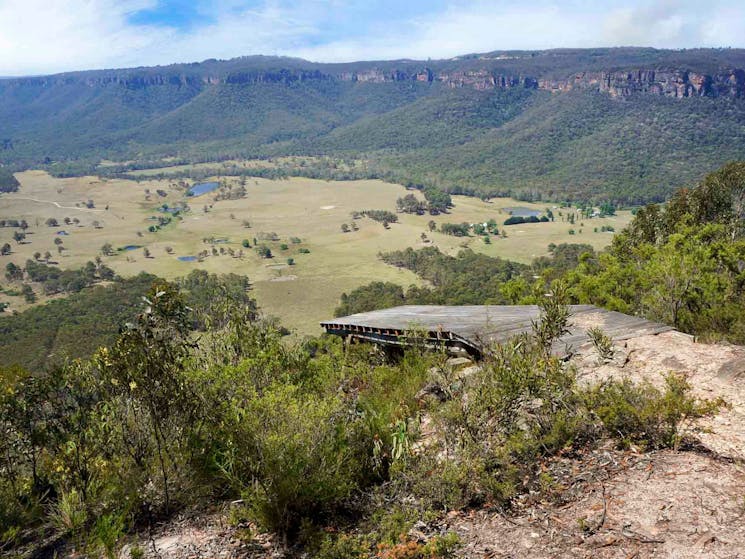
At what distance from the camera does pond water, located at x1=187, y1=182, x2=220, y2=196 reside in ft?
542

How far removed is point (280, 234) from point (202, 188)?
80.7 meters

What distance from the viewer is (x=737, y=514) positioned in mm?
6328

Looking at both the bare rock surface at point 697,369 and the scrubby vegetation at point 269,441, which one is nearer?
the scrubby vegetation at point 269,441

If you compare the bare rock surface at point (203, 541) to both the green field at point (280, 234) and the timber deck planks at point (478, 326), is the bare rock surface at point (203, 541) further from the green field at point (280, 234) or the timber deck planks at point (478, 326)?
the green field at point (280, 234)

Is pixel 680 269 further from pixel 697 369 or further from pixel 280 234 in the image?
pixel 280 234

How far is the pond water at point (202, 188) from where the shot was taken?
165250mm

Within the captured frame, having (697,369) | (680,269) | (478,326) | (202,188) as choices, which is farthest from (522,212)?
(697,369)

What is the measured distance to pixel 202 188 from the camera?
577ft

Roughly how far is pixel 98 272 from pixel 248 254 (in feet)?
79.9

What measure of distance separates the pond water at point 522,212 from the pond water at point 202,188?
318 ft

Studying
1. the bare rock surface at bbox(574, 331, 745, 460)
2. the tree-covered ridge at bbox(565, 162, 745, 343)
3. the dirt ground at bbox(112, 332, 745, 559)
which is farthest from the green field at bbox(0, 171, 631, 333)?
the dirt ground at bbox(112, 332, 745, 559)

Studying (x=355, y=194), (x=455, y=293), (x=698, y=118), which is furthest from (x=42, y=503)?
(x=698, y=118)

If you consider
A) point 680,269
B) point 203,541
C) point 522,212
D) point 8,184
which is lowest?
point 522,212

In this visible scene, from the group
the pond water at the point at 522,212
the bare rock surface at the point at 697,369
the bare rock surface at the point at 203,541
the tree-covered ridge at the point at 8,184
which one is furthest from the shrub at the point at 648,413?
the tree-covered ridge at the point at 8,184
